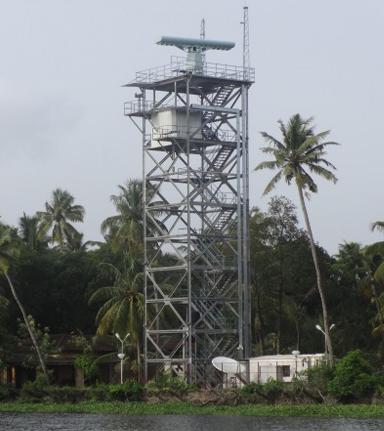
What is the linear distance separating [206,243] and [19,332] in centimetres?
1637

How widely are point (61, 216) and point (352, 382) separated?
182 feet

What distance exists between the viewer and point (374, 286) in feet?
295

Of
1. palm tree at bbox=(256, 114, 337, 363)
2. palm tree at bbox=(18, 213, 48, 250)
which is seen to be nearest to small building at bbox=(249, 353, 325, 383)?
palm tree at bbox=(256, 114, 337, 363)

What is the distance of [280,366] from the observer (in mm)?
74562

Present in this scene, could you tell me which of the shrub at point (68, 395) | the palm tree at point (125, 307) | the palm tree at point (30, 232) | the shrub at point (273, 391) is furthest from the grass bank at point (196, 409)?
the palm tree at point (30, 232)

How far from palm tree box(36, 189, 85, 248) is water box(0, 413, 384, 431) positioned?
50039mm

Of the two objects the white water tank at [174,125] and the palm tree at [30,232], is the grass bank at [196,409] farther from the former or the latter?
the palm tree at [30,232]

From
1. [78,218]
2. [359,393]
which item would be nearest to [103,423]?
[359,393]

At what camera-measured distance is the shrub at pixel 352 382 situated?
65.0 meters

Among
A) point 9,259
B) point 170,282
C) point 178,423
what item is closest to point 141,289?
point 170,282

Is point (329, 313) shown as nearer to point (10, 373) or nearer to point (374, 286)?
point (374, 286)

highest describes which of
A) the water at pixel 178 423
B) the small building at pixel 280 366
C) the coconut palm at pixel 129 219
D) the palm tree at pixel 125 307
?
the coconut palm at pixel 129 219

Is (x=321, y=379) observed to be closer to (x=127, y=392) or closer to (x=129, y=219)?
(x=127, y=392)

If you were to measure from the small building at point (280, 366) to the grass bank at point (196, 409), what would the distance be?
23.6 feet
